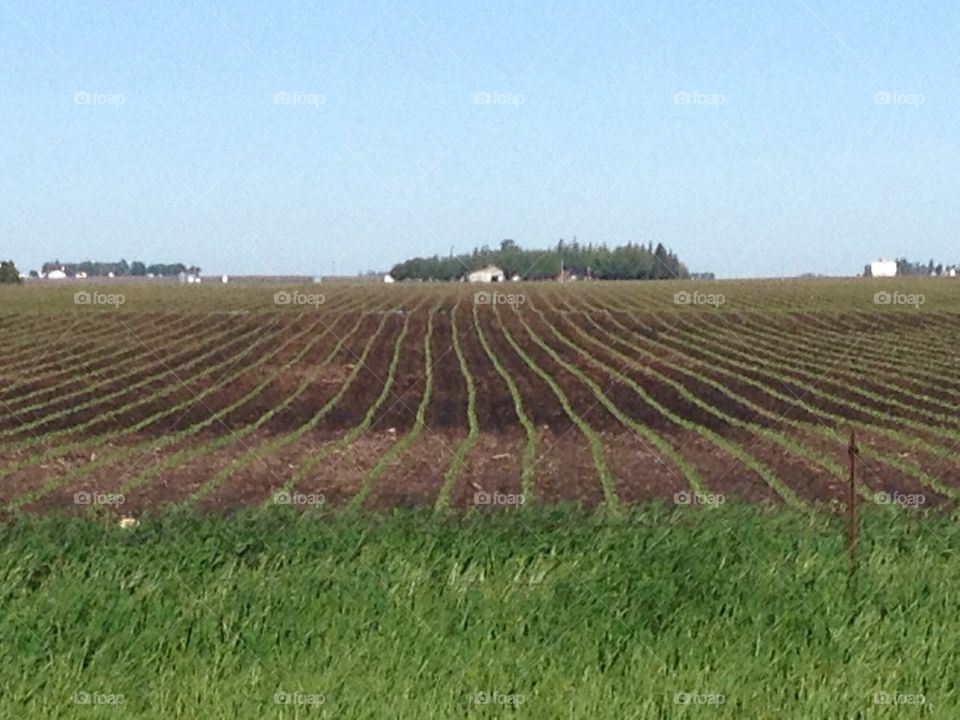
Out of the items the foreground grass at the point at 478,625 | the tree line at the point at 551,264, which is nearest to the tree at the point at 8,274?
the tree line at the point at 551,264

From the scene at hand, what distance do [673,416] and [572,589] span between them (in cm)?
1175

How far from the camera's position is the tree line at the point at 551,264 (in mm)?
14531

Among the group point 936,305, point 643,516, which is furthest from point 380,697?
point 936,305

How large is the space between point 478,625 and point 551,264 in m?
14.4

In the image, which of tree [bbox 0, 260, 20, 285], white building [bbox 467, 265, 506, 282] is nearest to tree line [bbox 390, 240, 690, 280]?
white building [bbox 467, 265, 506, 282]

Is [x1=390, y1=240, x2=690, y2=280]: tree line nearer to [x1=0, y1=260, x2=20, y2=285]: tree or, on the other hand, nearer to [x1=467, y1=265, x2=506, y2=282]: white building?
[x1=467, y1=265, x2=506, y2=282]: white building

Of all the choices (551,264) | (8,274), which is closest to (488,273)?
(551,264)

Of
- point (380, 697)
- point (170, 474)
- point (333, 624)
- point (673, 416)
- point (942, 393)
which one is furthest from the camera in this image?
point (942, 393)

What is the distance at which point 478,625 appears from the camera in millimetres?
5578

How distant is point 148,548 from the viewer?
22.9 ft

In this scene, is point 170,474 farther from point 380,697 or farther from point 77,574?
point 380,697

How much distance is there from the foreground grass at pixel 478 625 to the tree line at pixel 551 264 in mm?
7291

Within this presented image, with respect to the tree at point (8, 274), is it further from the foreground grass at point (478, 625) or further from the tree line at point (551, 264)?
the foreground grass at point (478, 625)

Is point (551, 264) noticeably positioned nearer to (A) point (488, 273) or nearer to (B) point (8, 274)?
(A) point (488, 273)
